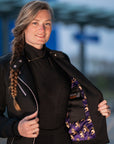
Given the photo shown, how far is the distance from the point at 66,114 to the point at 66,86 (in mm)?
189

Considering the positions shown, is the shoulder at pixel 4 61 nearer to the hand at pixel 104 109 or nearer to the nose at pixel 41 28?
the nose at pixel 41 28

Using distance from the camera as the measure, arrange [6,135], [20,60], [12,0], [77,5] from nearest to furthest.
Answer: [6,135] → [20,60] → [12,0] → [77,5]

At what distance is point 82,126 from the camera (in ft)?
6.48

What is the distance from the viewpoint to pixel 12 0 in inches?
394

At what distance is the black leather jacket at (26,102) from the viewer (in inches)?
65.1

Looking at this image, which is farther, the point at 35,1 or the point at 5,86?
the point at 35,1

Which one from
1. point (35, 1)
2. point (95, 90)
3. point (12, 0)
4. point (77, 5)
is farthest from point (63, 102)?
point (77, 5)

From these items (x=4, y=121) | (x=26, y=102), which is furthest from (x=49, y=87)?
(x=4, y=121)

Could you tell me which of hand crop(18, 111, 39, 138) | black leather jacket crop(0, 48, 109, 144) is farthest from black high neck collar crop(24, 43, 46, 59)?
hand crop(18, 111, 39, 138)

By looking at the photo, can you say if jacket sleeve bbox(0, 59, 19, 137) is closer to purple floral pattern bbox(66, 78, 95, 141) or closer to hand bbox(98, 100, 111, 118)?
purple floral pattern bbox(66, 78, 95, 141)

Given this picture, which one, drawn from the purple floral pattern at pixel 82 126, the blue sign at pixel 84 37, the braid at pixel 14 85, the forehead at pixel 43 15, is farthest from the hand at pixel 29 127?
the blue sign at pixel 84 37

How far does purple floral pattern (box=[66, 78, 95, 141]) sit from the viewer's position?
6.37ft

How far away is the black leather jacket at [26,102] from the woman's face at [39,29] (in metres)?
0.15

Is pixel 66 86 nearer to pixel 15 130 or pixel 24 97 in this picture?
pixel 24 97
